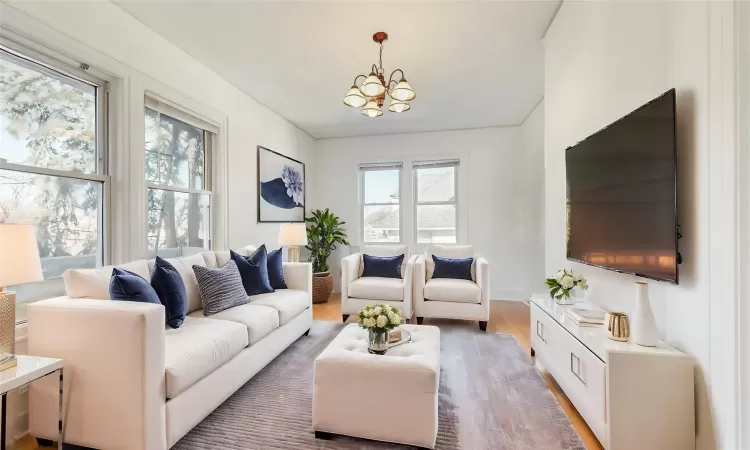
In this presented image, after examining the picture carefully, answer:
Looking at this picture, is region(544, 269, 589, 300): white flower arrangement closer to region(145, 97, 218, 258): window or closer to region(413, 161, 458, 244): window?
region(413, 161, 458, 244): window

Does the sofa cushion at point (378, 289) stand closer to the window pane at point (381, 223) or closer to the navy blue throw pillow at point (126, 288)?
the window pane at point (381, 223)

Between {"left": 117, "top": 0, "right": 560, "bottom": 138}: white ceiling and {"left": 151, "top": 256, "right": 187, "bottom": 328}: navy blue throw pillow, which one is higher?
{"left": 117, "top": 0, "right": 560, "bottom": 138}: white ceiling

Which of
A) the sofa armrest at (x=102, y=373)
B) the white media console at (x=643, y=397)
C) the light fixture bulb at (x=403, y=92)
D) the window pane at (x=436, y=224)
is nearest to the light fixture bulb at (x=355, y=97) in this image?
the light fixture bulb at (x=403, y=92)

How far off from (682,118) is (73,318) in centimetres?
297

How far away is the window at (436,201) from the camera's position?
17.0ft

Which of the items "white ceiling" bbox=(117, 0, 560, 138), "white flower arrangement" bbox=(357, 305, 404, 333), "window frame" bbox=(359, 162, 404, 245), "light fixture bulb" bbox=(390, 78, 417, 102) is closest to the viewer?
"white flower arrangement" bbox=(357, 305, 404, 333)

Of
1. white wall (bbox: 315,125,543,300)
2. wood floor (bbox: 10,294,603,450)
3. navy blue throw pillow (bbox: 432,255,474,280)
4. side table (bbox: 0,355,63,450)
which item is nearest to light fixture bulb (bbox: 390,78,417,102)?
navy blue throw pillow (bbox: 432,255,474,280)

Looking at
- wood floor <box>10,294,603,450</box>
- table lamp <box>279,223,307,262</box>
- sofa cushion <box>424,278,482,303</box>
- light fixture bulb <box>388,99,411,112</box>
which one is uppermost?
light fixture bulb <box>388,99,411,112</box>

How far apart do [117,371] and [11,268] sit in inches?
24.0

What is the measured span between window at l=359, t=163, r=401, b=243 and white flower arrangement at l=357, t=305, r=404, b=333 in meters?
3.51

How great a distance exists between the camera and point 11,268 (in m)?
1.37

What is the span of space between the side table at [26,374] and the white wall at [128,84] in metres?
0.42

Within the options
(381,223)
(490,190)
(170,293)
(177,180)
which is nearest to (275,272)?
(170,293)

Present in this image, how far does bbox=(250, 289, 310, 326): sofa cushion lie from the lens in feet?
8.73
